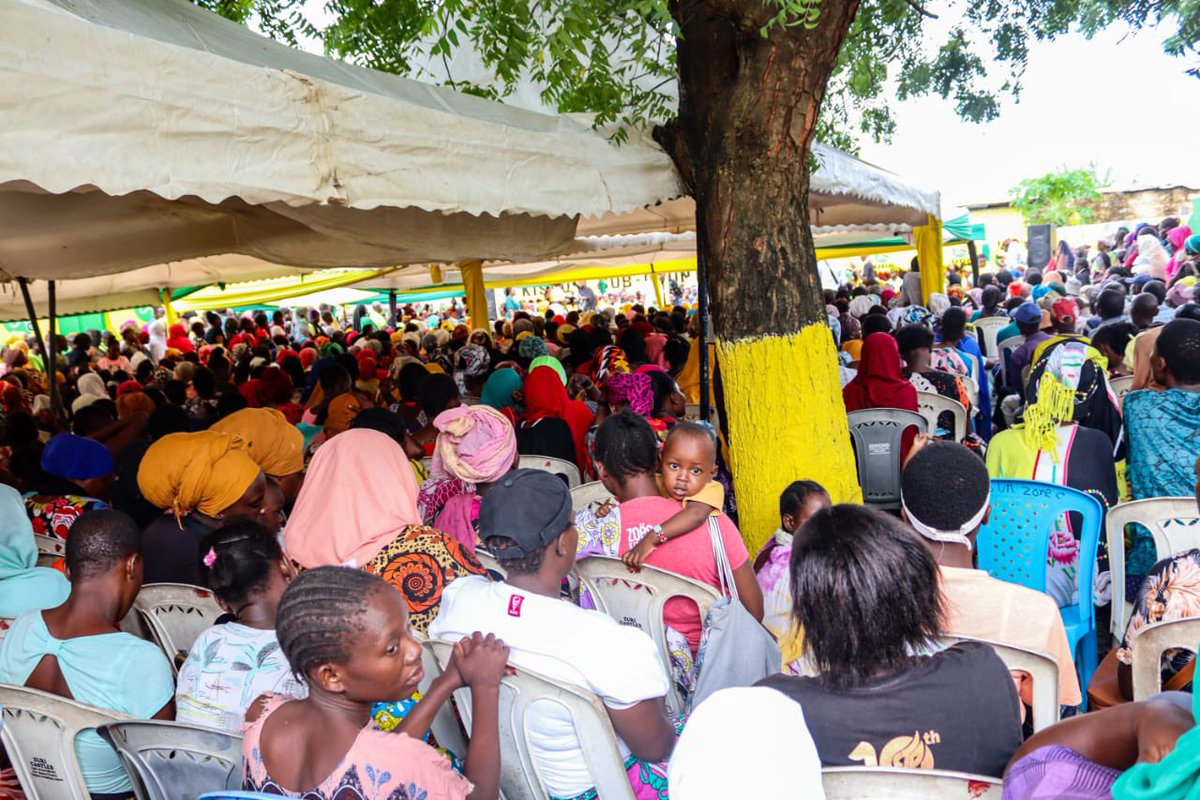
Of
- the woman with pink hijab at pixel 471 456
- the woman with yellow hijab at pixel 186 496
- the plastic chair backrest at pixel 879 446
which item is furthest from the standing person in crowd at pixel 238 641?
the plastic chair backrest at pixel 879 446

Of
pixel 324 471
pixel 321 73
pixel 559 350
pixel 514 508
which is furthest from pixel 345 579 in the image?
pixel 559 350

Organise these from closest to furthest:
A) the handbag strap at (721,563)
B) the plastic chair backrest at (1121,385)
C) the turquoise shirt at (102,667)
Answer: the turquoise shirt at (102,667) < the handbag strap at (721,563) < the plastic chair backrest at (1121,385)

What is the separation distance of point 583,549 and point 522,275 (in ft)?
53.6

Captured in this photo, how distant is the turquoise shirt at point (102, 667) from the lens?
2738mm

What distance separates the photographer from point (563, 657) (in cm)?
226

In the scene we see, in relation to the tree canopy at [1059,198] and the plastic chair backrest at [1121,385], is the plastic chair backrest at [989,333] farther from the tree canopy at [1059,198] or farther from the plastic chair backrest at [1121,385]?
the tree canopy at [1059,198]

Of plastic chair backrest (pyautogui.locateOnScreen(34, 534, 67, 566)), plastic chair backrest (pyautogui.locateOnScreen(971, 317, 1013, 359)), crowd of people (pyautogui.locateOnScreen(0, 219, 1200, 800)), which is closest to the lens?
crowd of people (pyautogui.locateOnScreen(0, 219, 1200, 800))

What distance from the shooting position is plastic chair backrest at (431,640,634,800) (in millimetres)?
2227

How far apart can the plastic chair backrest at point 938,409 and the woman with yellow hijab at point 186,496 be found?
4489 mm

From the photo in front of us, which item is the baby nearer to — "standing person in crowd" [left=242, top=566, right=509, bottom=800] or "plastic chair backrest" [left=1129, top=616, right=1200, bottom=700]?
"plastic chair backrest" [left=1129, top=616, right=1200, bottom=700]

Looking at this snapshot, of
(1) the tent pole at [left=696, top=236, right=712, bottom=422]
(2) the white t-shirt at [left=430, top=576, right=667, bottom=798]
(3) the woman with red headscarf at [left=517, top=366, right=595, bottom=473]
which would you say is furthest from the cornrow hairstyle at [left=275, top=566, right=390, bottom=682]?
(3) the woman with red headscarf at [left=517, top=366, right=595, bottom=473]

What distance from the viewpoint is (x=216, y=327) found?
17.7m

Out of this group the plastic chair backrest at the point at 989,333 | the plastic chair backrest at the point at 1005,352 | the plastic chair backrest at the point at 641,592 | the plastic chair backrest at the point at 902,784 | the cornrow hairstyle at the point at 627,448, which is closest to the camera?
the plastic chair backrest at the point at 902,784

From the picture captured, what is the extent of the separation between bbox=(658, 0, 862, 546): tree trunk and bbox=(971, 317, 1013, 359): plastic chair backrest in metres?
6.54
